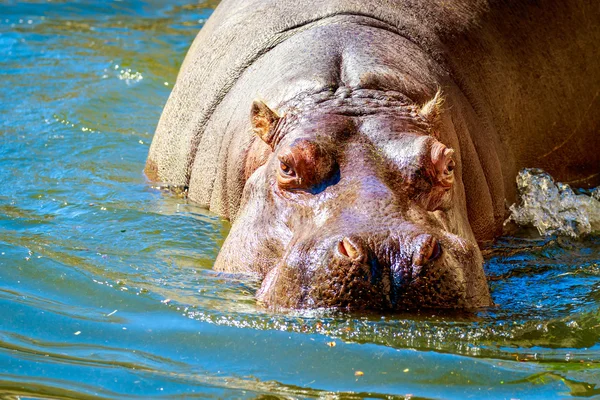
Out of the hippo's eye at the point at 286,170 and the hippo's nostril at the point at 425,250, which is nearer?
the hippo's nostril at the point at 425,250

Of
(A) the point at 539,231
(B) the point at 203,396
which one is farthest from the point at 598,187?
(B) the point at 203,396

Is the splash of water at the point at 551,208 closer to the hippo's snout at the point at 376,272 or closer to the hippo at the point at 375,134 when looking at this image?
the hippo at the point at 375,134

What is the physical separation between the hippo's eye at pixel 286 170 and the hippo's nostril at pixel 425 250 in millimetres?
830

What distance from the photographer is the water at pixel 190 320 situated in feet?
12.4

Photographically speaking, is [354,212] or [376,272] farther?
[354,212]

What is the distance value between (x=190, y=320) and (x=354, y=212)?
0.84 m

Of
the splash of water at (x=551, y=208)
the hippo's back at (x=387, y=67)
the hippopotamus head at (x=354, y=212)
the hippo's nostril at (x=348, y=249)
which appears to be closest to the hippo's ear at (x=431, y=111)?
the hippopotamus head at (x=354, y=212)

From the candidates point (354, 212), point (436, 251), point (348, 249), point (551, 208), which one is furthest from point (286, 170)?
point (551, 208)

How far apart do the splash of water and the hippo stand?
0.42 ft

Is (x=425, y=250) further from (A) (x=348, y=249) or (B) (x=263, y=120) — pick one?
(B) (x=263, y=120)

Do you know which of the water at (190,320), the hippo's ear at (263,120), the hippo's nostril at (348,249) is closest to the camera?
the water at (190,320)

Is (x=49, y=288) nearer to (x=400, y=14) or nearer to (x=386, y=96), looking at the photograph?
(x=386, y=96)

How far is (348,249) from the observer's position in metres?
4.08

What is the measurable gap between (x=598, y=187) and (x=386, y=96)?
2977 millimetres
